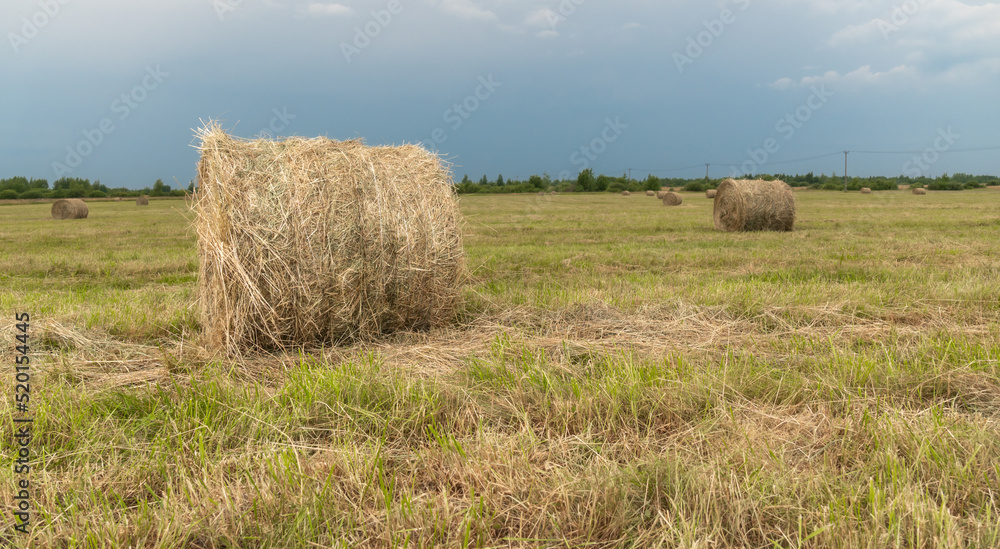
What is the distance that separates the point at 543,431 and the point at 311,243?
2782mm

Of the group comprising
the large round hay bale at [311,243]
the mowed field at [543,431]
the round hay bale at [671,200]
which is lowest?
the mowed field at [543,431]

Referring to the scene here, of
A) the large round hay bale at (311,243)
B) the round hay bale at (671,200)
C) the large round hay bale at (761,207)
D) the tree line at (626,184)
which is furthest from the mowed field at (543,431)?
the tree line at (626,184)

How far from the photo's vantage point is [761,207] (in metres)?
15.8

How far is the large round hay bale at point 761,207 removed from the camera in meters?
15.8

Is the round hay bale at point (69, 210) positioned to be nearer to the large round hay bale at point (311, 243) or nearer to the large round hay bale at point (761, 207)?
the large round hay bale at point (311, 243)

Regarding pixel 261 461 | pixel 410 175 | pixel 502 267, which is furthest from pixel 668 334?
pixel 502 267

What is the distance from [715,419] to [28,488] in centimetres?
306

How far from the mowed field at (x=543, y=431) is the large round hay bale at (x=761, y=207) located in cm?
1042

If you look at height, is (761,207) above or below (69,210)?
below

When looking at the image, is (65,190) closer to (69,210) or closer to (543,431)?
(69,210)

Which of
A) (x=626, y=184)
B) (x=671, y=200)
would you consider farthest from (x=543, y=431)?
(x=626, y=184)

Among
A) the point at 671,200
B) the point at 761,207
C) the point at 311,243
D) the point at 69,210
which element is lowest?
the point at 311,243

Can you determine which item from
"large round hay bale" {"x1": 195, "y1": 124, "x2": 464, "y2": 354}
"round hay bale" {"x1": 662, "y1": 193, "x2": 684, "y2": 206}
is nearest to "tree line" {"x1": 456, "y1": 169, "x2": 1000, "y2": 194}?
"round hay bale" {"x1": 662, "y1": 193, "x2": 684, "y2": 206}

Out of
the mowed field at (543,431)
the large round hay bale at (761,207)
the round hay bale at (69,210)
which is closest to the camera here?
the mowed field at (543,431)
